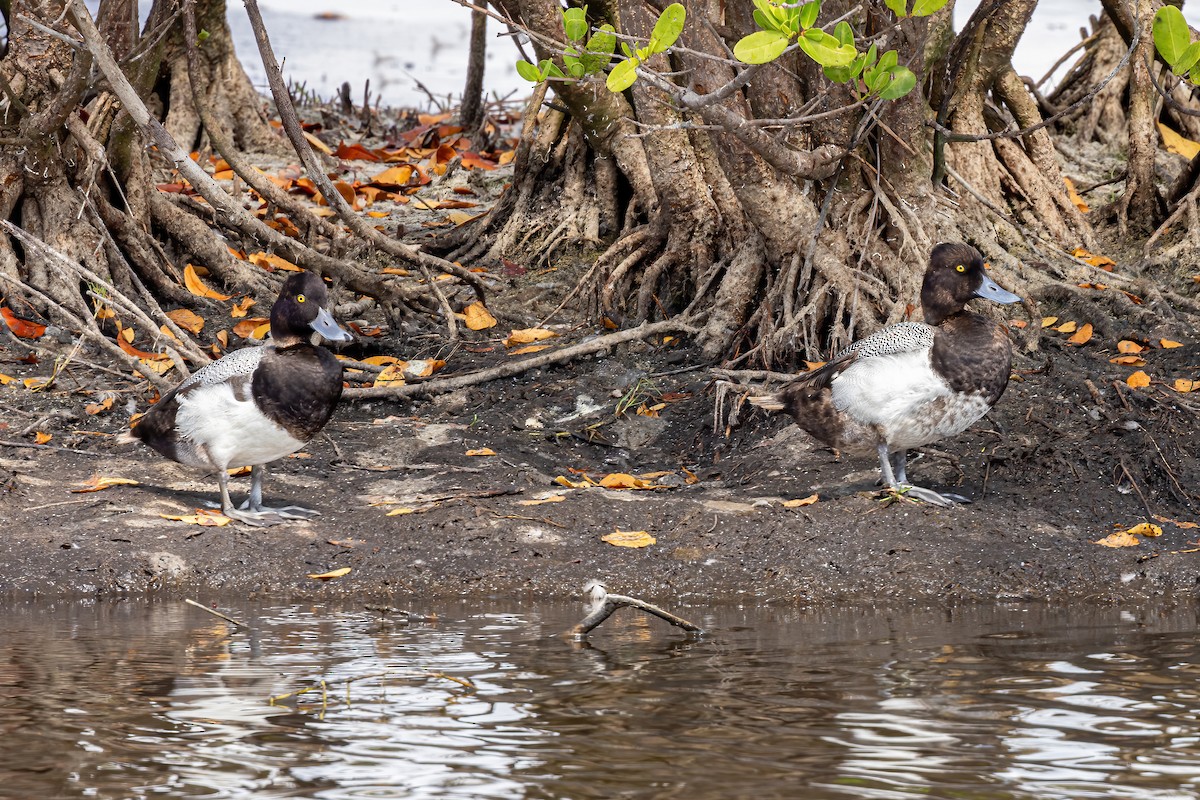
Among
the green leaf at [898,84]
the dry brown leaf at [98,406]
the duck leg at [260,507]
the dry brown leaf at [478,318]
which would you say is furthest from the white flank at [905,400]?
the dry brown leaf at [98,406]

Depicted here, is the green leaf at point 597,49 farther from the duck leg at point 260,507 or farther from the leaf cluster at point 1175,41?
the duck leg at point 260,507

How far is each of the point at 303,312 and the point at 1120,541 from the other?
11.4 ft

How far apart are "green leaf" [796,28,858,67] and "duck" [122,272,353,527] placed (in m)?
2.64

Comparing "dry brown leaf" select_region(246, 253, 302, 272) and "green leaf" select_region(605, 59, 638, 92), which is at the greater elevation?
"dry brown leaf" select_region(246, 253, 302, 272)

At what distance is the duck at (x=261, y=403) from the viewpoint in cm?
611

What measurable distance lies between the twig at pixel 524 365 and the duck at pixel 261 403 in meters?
1.48

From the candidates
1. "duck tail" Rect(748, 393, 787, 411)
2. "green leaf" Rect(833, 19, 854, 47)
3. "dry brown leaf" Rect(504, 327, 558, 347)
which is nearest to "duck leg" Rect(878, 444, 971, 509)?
"duck tail" Rect(748, 393, 787, 411)

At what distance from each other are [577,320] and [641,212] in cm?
87

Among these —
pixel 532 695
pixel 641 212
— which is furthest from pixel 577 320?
pixel 532 695

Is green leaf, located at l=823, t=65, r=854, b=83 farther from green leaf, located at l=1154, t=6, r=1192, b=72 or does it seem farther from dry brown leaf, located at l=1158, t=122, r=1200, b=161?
dry brown leaf, located at l=1158, t=122, r=1200, b=161

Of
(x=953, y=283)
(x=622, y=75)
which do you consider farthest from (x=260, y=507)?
(x=953, y=283)

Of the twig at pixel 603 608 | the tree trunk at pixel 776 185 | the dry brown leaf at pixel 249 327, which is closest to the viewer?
the twig at pixel 603 608

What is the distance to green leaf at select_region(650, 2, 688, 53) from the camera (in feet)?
14.9

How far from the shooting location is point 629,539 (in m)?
5.95
